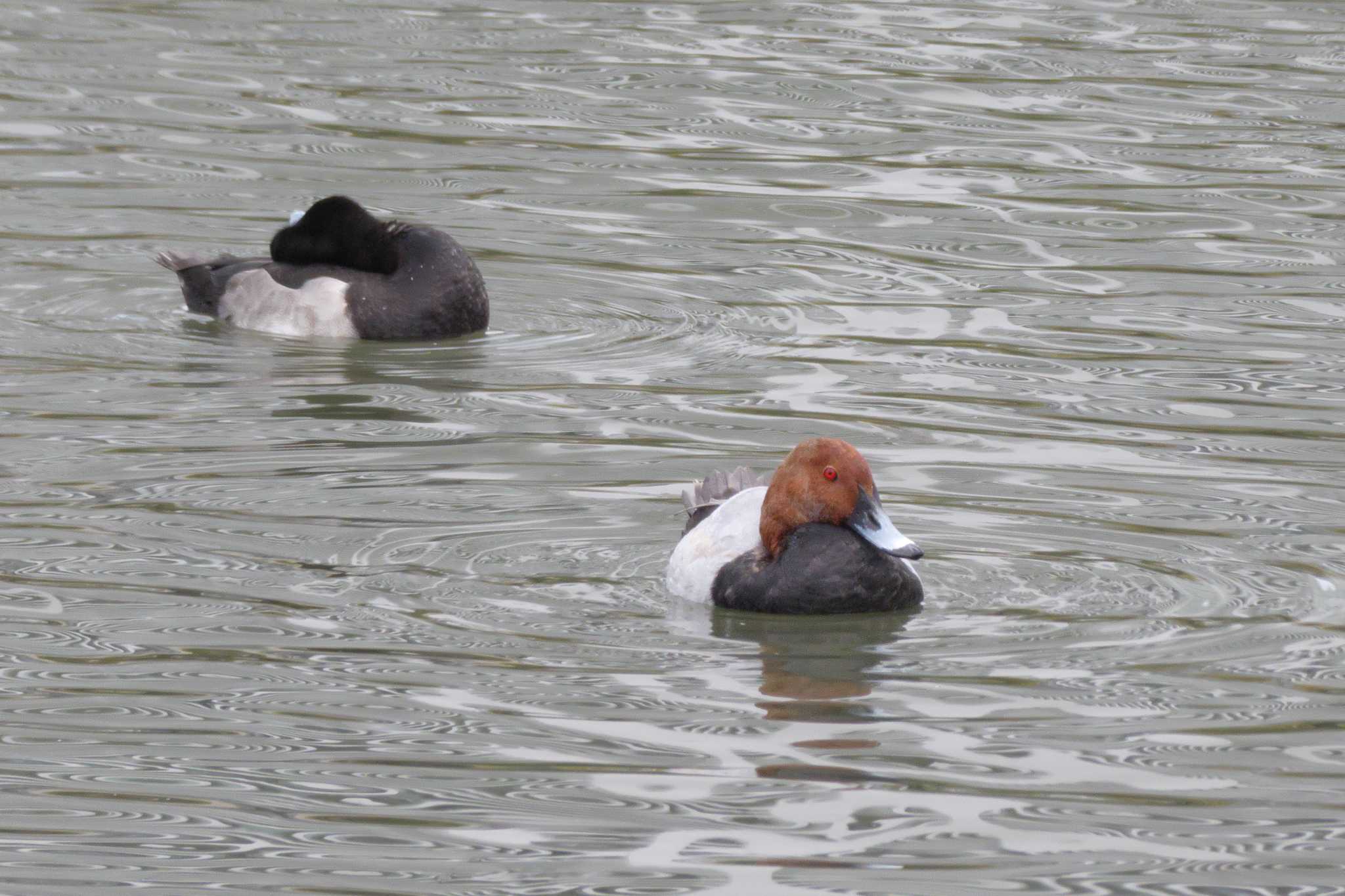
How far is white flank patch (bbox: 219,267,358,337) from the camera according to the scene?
43.4 feet

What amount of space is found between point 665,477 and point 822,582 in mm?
1839

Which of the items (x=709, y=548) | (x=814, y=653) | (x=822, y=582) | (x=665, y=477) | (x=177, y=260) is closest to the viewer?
(x=814, y=653)

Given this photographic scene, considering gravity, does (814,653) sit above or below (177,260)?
below

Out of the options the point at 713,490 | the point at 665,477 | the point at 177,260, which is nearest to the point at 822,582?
the point at 713,490

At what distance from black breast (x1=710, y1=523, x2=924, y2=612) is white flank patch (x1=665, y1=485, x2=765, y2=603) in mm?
42

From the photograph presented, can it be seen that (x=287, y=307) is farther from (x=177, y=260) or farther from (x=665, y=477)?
(x=665, y=477)

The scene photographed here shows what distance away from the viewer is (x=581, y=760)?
7059 mm

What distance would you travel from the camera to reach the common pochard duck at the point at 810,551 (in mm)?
8422

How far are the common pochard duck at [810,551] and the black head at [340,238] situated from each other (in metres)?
5.35

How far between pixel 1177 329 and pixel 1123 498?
3498 millimetres

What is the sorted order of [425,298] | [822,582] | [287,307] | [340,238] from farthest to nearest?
[340,238]
[287,307]
[425,298]
[822,582]

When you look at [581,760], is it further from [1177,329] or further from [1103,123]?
[1103,123]

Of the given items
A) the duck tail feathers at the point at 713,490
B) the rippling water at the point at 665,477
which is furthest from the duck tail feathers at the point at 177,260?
the duck tail feathers at the point at 713,490

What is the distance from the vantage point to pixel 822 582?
8.43 m
